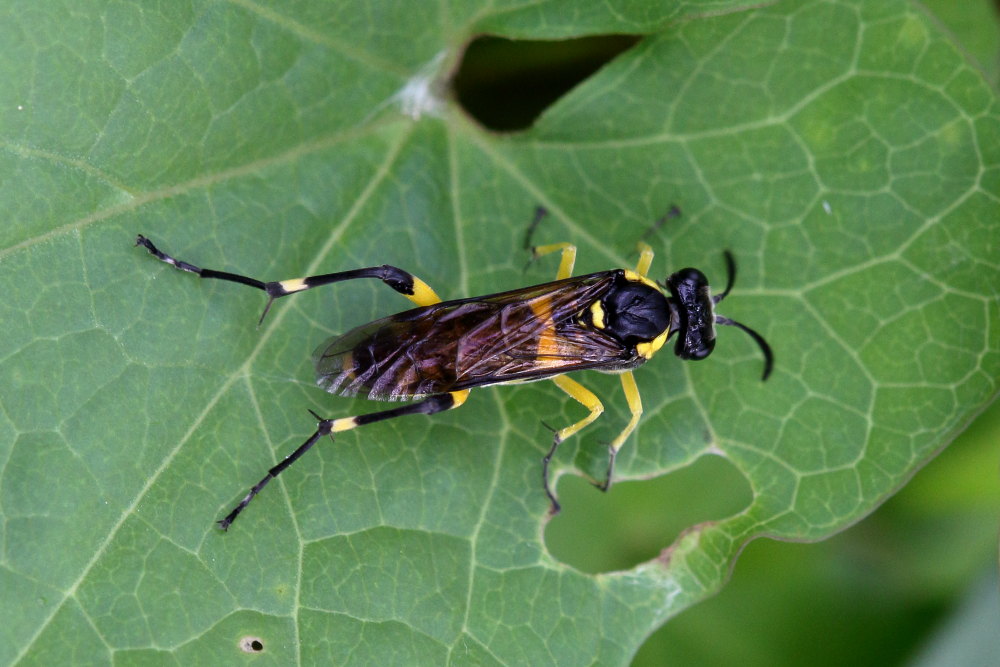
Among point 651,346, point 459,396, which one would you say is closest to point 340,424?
point 459,396

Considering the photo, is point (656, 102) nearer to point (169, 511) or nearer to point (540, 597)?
point (540, 597)

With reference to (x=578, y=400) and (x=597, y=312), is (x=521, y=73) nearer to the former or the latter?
(x=597, y=312)

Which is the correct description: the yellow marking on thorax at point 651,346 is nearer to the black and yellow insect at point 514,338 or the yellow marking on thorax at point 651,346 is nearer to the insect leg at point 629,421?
the black and yellow insect at point 514,338

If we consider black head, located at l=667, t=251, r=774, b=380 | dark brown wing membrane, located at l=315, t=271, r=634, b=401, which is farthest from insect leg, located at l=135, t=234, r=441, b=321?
black head, located at l=667, t=251, r=774, b=380

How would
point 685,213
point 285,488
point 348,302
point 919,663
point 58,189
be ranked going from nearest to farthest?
1. point 58,189
2. point 285,488
3. point 348,302
4. point 685,213
5. point 919,663

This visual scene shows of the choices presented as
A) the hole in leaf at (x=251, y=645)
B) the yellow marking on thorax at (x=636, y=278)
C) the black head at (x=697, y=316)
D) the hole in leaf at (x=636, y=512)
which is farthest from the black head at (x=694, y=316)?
the hole in leaf at (x=251, y=645)

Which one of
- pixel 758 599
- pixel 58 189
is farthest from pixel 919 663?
pixel 58 189
